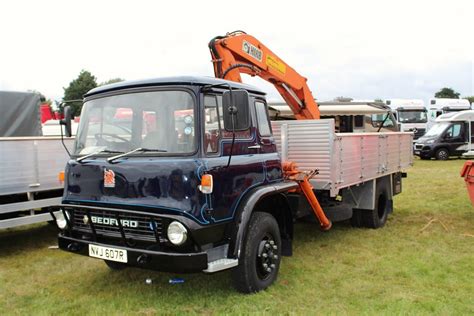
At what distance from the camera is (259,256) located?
187 inches

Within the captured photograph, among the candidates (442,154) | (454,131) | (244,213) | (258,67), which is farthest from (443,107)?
(244,213)

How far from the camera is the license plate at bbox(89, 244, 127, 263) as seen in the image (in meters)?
4.19

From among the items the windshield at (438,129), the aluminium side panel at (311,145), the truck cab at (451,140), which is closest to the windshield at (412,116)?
the windshield at (438,129)

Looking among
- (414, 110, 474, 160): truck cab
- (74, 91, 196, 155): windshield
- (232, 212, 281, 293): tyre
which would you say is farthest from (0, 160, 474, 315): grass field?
(414, 110, 474, 160): truck cab

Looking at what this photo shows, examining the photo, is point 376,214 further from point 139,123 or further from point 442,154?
point 442,154

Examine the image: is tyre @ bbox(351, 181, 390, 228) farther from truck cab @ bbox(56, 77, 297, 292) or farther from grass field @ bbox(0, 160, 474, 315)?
truck cab @ bbox(56, 77, 297, 292)

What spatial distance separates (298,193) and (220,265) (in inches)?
81.2

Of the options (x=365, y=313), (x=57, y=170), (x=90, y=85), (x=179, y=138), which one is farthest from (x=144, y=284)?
(x=90, y=85)

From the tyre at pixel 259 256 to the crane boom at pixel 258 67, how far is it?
7.12 feet

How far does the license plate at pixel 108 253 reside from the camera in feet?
13.8

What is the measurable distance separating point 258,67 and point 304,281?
10.6ft

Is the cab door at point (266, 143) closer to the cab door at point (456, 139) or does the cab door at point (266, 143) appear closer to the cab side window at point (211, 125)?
the cab side window at point (211, 125)

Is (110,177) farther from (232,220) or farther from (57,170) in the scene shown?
(57,170)

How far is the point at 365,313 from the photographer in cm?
432
